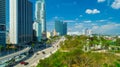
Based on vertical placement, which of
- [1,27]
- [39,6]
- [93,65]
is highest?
[39,6]

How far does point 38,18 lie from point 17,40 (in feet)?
175

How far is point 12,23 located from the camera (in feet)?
224

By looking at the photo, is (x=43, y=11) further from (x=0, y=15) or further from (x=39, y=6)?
(x=0, y=15)

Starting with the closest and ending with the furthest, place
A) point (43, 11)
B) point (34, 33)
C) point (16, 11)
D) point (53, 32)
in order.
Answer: point (16, 11)
point (34, 33)
point (43, 11)
point (53, 32)

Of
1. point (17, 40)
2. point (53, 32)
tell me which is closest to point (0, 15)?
point (17, 40)

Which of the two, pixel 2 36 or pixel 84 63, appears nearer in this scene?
pixel 84 63

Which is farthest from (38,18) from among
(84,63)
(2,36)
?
(84,63)

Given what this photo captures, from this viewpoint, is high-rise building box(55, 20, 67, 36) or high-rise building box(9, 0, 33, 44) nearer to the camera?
high-rise building box(9, 0, 33, 44)

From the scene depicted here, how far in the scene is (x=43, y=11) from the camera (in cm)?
12131

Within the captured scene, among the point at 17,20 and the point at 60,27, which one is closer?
the point at 17,20

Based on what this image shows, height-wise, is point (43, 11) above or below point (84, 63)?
above

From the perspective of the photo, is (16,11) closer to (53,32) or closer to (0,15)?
(0,15)

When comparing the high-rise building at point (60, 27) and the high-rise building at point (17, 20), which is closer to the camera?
the high-rise building at point (17, 20)

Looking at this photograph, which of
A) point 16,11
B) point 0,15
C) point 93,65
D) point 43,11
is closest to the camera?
point 93,65
